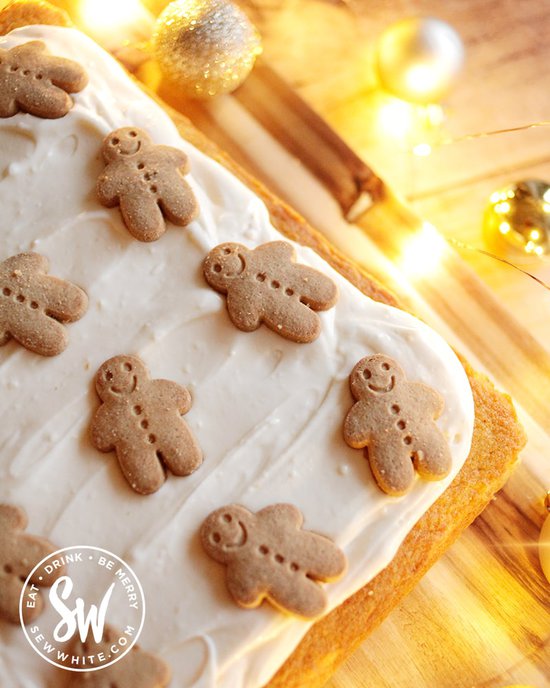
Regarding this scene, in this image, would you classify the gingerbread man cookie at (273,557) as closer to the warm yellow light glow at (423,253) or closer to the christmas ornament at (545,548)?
the christmas ornament at (545,548)

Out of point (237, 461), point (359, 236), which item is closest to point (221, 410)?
point (237, 461)

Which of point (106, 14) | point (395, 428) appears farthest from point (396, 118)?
point (395, 428)

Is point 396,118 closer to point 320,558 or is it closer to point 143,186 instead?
point 143,186

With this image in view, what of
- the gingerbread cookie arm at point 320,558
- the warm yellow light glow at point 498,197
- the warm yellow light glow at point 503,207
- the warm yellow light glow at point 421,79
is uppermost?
the warm yellow light glow at point 421,79

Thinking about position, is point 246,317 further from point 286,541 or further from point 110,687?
point 110,687

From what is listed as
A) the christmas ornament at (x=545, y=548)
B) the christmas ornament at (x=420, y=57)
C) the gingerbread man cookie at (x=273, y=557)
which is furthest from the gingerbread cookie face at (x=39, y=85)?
the christmas ornament at (x=545, y=548)

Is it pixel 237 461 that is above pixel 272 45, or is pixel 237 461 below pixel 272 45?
below
